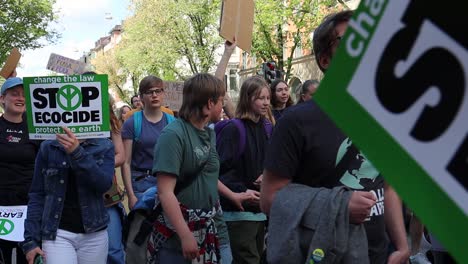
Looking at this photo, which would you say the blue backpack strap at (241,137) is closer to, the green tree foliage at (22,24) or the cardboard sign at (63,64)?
A: the cardboard sign at (63,64)

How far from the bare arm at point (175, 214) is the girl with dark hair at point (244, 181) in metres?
1.17

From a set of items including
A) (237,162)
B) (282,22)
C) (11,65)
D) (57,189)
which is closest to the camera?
(57,189)

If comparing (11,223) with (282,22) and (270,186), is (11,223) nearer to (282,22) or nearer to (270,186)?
(270,186)

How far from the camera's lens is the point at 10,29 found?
34.7 metres

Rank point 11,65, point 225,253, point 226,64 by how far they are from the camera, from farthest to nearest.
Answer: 1. point 11,65
2. point 226,64
3. point 225,253

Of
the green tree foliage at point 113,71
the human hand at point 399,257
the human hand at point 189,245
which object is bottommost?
the human hand at point 189,245

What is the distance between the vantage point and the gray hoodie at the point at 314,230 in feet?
7.80

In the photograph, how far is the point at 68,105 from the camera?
163 inches

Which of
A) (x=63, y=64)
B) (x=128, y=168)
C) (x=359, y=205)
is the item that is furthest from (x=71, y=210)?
(x=63, y=64)

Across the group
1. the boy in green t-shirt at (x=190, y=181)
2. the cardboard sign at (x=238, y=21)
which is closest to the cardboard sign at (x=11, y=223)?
the boy in green t-shirt at (x=190, y=181)

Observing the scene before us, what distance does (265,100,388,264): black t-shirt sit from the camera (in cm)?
251

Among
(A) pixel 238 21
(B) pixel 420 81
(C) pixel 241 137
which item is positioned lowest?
(C) pixel 241 137

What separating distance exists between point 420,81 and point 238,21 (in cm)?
533

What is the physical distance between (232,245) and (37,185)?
147 cm
